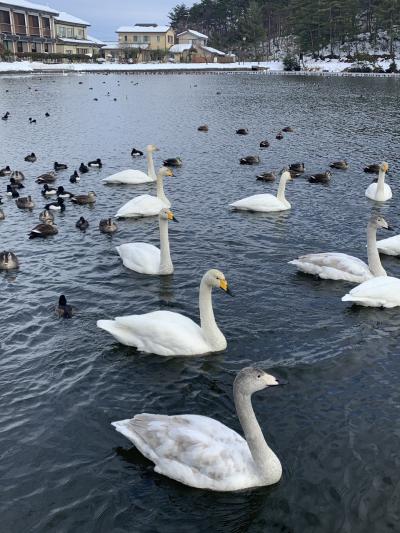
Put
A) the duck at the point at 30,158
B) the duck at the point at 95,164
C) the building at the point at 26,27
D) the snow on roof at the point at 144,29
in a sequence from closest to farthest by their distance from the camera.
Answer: the duck at the point at 95,164, the duck at the point at 30,158, the building at the point at 26,27, the snow on roof at the point at 144,29

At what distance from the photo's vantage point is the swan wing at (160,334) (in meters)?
10.3

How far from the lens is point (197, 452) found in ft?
23.7

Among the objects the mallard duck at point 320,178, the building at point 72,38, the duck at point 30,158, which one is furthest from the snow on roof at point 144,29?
the mallard duck at point 320,178

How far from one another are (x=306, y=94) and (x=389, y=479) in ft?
225

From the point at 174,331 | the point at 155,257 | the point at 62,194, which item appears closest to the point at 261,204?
the point at 155,257

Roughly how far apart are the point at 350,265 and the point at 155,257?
195 inches

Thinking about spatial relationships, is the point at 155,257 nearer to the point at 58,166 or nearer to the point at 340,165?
the point at 58,166

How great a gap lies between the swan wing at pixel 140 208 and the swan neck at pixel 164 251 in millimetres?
5398

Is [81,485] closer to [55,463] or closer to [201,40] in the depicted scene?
[55,463]

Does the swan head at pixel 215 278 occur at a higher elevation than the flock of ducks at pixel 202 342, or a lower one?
higher

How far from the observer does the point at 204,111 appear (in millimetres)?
55219

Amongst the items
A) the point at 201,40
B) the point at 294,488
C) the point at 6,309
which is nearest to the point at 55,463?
the point at 294,488

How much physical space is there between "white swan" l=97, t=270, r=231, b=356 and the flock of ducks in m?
0.02

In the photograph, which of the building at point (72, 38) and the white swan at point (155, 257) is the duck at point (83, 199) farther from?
the building at point (72, 38)
